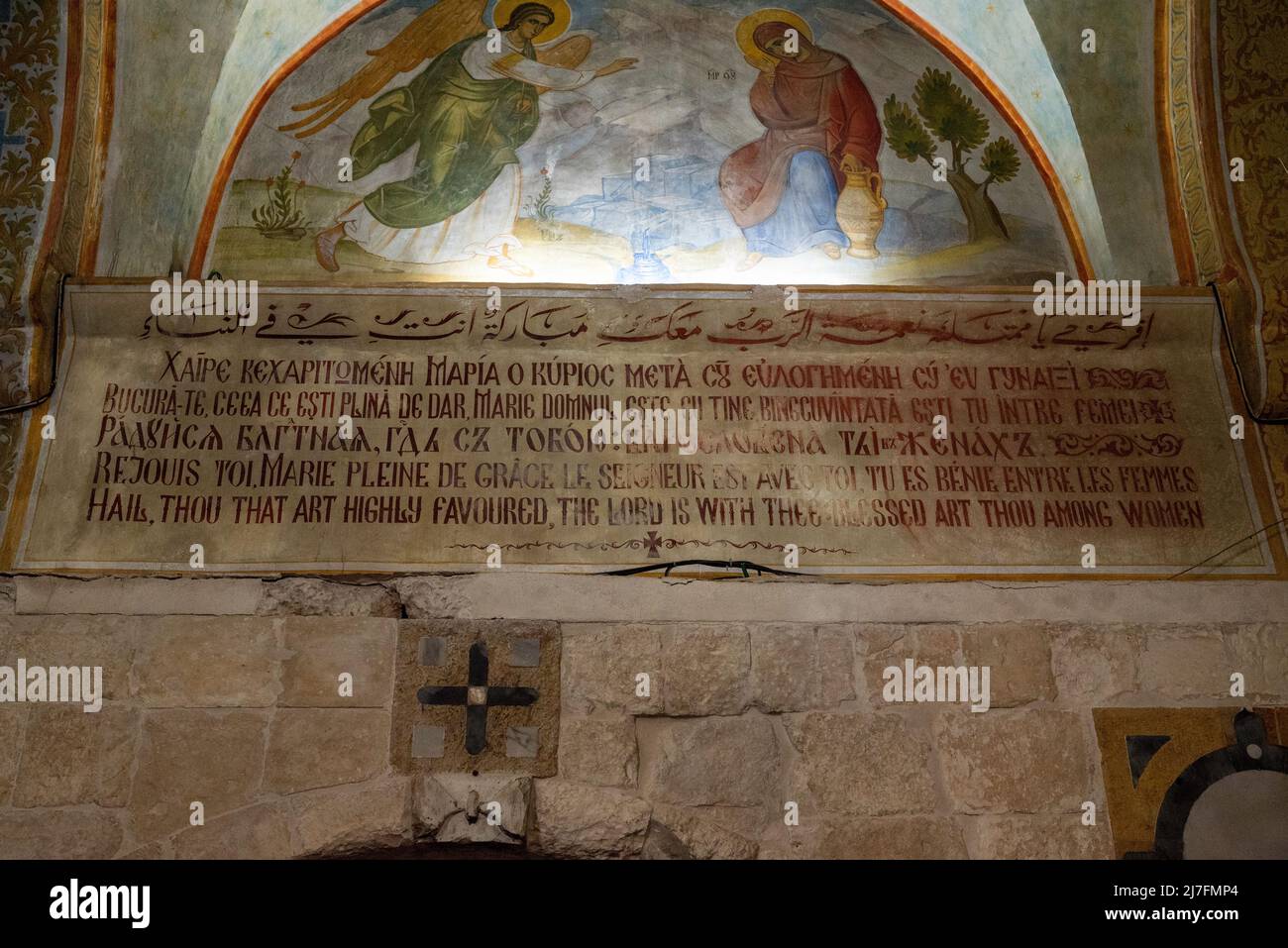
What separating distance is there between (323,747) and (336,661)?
0.29 m

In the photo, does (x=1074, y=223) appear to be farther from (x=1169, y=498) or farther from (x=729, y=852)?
(x=729, y=852)

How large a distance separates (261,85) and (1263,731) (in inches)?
185

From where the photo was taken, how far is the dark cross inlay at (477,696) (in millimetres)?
4035

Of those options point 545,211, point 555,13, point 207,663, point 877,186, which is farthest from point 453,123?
point 207,663

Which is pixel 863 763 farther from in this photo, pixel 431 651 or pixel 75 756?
pixel 75 756

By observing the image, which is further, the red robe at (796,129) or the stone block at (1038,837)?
the red robe at (796,129)

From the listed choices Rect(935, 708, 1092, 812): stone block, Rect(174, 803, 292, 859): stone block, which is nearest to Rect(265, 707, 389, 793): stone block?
Rect(174, 803, 292, 859): stone block

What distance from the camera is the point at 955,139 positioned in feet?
18.0

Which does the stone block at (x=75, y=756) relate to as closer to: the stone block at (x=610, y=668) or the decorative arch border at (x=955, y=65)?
the stone block at (x=610, y=668)

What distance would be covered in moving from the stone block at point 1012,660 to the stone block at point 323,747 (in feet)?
6.56

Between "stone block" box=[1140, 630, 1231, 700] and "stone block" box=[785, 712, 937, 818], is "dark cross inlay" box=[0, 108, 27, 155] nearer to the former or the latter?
"stone block" box=[785, 712, 937, 818]

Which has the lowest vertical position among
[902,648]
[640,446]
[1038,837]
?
[1038,837]

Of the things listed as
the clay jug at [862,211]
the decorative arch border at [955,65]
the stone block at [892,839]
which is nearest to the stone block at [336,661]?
the stone block at [892,839]
